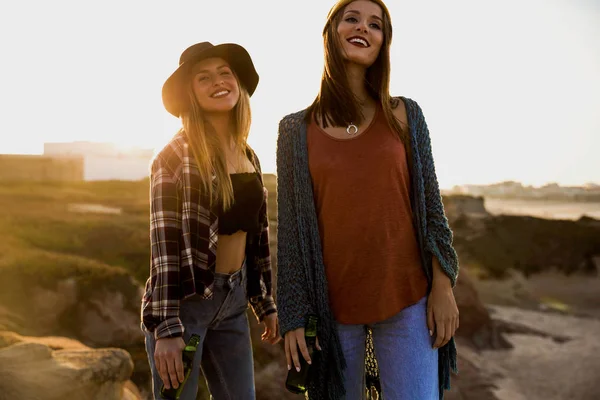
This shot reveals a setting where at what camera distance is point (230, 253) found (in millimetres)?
2662

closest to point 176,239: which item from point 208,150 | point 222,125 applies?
point 208,150

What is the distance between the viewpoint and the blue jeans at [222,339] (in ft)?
8.18

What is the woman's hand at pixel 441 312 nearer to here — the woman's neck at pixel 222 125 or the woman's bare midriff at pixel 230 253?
the woman's bare midriff at pixel 230 253

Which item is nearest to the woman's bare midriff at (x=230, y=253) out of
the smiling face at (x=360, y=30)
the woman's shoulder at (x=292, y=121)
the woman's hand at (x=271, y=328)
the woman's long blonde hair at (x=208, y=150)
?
the woman's long blonde hair at (x=208, y=150)

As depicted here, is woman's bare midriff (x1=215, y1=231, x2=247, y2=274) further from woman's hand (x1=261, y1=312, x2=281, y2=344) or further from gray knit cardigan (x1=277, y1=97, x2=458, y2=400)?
woman's hand (x1=261, y1=312, x2=281, y2=344)

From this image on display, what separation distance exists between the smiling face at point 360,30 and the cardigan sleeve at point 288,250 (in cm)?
43

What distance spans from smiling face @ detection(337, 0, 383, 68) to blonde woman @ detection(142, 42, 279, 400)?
1.95 ft

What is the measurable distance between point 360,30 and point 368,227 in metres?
0.88

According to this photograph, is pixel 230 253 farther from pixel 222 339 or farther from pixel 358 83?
pixel 358 83

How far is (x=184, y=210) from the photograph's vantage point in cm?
244

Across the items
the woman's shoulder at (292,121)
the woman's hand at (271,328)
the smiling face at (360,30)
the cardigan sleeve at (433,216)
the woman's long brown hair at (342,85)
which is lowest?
the woman's hand at (271,328)

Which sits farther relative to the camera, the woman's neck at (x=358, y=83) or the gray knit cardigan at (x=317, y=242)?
the woman's neck at (x=358, y=83)

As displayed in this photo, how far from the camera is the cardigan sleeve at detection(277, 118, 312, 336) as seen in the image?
8.02 ft

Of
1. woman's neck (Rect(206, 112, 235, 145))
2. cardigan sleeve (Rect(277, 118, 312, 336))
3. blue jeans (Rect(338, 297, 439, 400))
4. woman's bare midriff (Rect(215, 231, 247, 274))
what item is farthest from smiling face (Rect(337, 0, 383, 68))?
blue jeans (Rect(338, 297, 439, 400))
